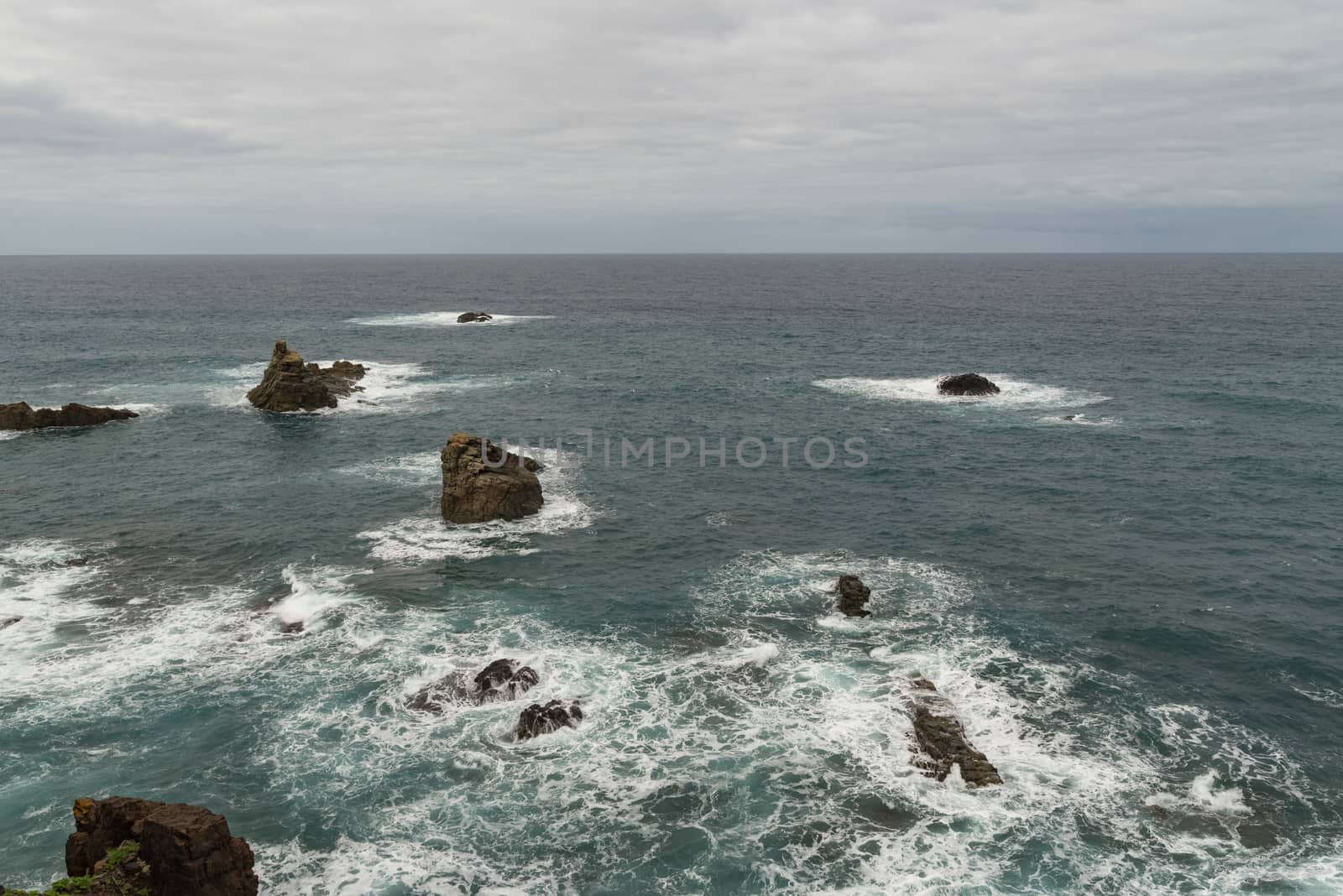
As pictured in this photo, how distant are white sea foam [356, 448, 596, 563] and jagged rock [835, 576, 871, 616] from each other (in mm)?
21068

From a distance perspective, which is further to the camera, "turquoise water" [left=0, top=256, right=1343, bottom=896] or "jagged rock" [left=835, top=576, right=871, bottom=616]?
"jagged rock" [left=835, top=576, right=871, bottom=616]

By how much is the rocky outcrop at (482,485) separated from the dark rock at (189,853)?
35.4 meters

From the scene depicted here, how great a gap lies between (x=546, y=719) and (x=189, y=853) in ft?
51.0

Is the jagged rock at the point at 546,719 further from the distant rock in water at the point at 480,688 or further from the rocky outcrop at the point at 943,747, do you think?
the rocky outcrop at the point at 943,747

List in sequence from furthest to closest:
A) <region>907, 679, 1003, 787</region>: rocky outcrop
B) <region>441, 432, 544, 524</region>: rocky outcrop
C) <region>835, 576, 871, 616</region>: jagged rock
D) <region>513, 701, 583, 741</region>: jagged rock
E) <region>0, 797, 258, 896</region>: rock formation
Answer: <region>441, 432, 544, 524</region>: rocky outcrop → <region>835, 576, 871, 616</region>: jagged rock → <region>513, 701, 583, 741</region>: jagged rock → <region>907, 679, 1003, 787</region>: rocky outcrop → <region>0, 797, 258, 896</region>: rock formation

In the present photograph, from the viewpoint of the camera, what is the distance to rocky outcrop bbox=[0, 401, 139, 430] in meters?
85.2

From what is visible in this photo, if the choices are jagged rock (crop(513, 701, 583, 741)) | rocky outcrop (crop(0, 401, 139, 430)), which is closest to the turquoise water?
Answer: jagged rock (crop(513, 701, 583, 741))

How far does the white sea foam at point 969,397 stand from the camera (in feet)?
332

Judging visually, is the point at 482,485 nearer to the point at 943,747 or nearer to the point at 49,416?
the point at 943,747

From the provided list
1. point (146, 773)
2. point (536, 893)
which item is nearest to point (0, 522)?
point (146, 773)

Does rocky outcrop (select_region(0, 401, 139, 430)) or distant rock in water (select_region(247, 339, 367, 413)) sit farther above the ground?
distant rock in water (select_region(247, 339, 367, 413))

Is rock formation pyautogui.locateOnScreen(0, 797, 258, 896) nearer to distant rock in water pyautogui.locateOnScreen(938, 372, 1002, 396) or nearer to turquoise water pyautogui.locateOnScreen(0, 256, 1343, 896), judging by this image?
turquoise water pyautogui.locateOnScreen(0, 256, 1343, 896)

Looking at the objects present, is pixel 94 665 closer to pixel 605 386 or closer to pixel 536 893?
pixel 536 893

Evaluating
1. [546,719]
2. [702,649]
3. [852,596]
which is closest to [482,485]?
[702,649]
